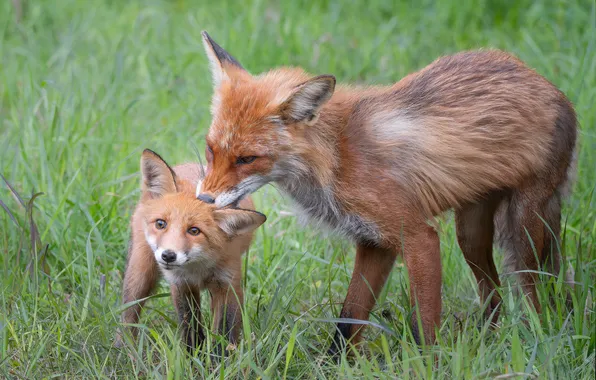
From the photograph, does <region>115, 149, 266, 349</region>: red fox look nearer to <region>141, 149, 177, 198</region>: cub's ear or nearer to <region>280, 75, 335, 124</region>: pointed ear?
<region>141, 149, 177, 198</region>: cub's ear

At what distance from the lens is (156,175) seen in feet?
15.4

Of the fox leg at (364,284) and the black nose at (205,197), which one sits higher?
the black nose at (205,197)

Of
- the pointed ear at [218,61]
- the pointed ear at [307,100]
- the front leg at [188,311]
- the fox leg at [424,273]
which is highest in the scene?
the pointed ear at [218,61]

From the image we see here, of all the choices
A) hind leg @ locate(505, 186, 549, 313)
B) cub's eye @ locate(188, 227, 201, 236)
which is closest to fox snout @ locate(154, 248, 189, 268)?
cub's eye @ locate(188, 227, 201, 236)

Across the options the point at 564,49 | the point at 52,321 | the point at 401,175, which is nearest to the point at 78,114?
the point at 52,321

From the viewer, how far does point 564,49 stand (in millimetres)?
8586

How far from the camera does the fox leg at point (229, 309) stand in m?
4.62

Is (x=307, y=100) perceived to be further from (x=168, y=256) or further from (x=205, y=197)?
(x=168, y=256)

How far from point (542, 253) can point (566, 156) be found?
1.98 feet

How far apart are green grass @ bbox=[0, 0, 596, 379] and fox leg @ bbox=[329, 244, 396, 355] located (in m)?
0.12

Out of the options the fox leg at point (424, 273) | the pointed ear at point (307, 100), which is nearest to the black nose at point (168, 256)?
the pointed ear at point (307, 100)

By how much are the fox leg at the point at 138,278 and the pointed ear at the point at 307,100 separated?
1.16 m

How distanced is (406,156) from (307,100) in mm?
685

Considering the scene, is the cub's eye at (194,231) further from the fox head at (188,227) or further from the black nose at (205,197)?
the black nose at (205,197)
